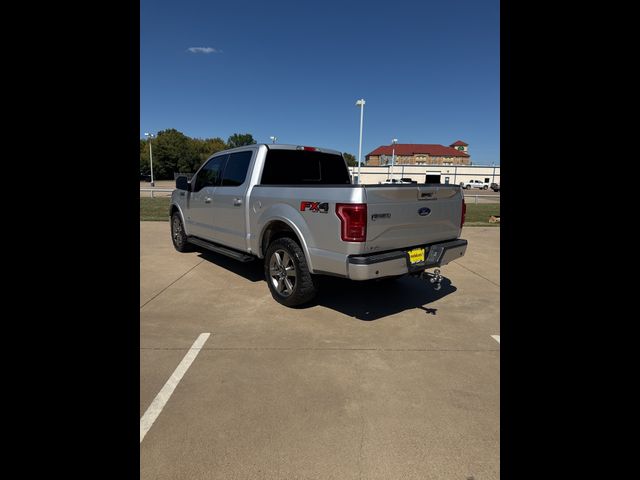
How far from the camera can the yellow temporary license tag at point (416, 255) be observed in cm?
403

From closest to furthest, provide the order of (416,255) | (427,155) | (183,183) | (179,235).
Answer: (416,255) → (183,183) → (179,235) → (427,155)

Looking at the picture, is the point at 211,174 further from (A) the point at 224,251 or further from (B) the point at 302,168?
(B) the point at 302,168

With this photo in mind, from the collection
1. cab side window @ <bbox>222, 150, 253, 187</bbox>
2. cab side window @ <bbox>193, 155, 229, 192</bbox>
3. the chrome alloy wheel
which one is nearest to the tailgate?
the chrome alloy wheel

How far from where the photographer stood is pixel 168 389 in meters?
2.78

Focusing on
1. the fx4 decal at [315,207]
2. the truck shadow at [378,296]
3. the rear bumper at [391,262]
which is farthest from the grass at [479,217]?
the fx4 decal at [315,207]

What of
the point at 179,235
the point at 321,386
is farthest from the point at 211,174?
the point at 321,386

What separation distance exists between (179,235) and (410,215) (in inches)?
216
